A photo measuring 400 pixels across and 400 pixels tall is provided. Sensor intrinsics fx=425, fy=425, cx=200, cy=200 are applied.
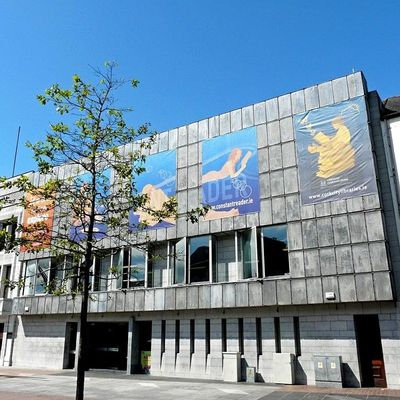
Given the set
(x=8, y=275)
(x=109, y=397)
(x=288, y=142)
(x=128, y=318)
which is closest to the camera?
(x=109, y=397)

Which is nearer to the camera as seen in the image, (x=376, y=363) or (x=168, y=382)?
(x=376, y=363)

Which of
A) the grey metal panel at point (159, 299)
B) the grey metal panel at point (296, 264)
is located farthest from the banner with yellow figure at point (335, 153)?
the grey metal panel at point (159, 299)

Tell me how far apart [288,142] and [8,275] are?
26136 mm

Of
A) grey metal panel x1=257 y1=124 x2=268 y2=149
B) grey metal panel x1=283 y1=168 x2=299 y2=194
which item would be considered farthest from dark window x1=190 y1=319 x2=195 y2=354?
grey metal panel x1=257 y1=124 x2=268 y2=149

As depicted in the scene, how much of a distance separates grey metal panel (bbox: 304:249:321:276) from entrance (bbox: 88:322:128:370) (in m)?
13.2

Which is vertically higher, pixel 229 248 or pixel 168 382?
pixel 229 248

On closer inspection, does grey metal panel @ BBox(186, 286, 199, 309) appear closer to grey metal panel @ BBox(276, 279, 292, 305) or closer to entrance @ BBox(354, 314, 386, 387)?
grey metal panel @ BBox(276, 279, 292, 305)

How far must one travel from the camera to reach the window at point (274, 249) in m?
22.3

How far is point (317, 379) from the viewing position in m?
19.7

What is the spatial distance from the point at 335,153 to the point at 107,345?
62.7ft

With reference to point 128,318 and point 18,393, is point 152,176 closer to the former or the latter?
point 128,318

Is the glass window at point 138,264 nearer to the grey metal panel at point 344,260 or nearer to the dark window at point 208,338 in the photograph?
the dark window at point 208,338

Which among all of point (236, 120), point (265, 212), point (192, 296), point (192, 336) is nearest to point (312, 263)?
point (265, 212)

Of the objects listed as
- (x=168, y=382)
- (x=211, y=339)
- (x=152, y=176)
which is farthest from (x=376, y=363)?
(x=152, y=176)
